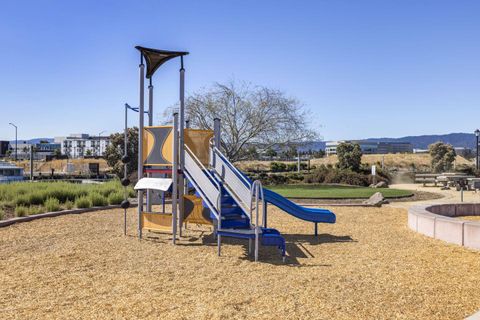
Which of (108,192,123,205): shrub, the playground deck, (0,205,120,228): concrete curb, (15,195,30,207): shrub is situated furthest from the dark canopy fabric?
(15,195,30,207): shrub

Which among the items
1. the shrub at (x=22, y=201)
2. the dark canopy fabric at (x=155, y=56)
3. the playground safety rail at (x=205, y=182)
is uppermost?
the dark canopy fabric at (x=155, y=56)

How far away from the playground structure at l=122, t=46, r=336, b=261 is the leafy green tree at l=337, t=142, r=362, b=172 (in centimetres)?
2533

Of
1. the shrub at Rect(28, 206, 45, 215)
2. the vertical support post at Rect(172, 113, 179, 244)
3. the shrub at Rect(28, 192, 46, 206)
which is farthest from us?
the shrub at Rect(28, 192, 46, 206)

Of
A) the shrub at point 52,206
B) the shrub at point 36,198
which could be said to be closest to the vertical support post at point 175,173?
the shrub at point 52,206

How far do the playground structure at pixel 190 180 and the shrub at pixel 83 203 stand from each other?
462 centimetres

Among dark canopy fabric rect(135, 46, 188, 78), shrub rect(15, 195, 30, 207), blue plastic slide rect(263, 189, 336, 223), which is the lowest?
shrub rect(15, 195, 30, 207)

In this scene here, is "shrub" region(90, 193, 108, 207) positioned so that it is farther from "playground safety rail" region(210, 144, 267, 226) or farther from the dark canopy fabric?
"playground safety rail" region(210, 144, 267, 226)

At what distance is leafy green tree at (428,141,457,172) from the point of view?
4109cm

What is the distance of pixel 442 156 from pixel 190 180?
38207 millimetres

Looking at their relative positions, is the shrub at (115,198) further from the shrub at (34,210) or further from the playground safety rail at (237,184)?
the playground safety rail at (237,184)

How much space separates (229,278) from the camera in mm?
6191

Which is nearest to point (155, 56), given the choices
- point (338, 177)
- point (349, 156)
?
point (338, 177)

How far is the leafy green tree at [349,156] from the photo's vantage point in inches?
1357

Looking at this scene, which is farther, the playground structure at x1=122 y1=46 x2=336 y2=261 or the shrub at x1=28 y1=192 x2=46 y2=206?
the shrub at x1=28 y1=192 x2=46 y2=206
